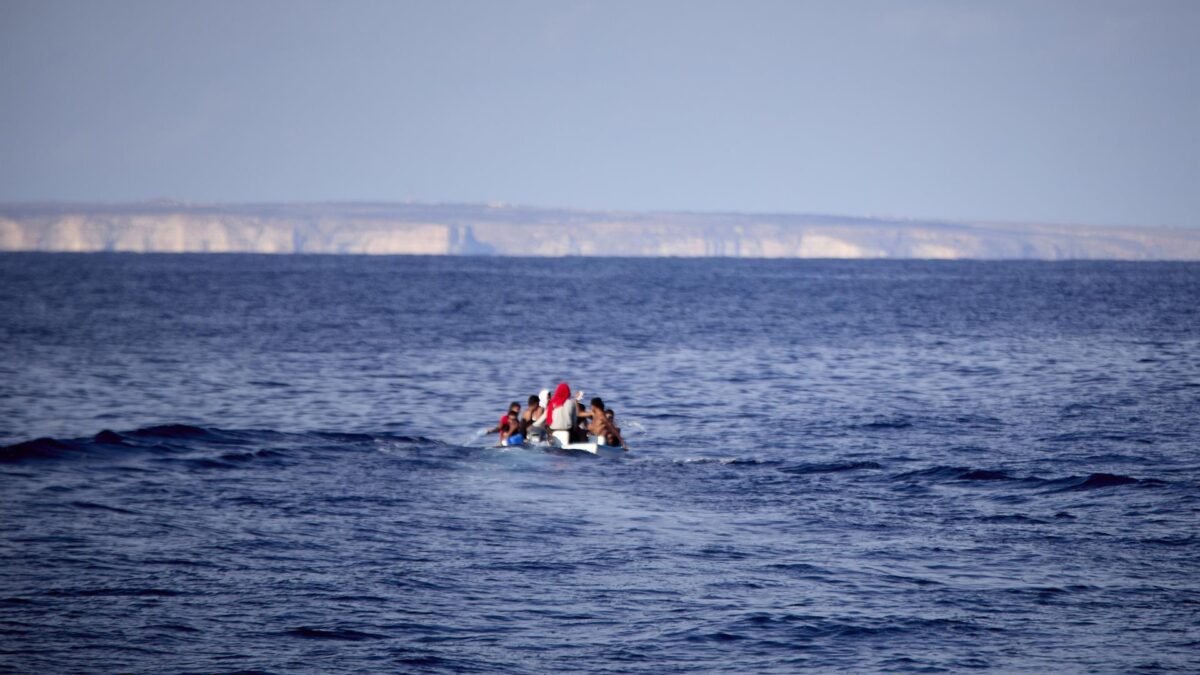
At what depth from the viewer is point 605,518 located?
2311 cm

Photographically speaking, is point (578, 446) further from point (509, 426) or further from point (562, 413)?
point (509, 426)

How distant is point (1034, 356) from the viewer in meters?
57.8

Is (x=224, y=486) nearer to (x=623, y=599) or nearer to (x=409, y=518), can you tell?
(x=409, y=518)

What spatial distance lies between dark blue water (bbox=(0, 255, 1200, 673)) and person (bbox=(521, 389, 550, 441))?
1.16m

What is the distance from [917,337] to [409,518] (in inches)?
2088

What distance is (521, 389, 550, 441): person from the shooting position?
104 feet

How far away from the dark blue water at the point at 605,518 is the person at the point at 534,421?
1.16 metres

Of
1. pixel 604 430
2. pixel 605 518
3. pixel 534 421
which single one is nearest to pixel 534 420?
pixel 534 421

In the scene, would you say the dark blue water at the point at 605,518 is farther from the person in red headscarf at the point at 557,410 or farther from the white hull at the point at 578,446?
the person in red headscarf at the point at 557,410

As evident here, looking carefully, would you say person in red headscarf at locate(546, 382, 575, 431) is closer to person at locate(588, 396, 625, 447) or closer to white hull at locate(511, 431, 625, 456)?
white hull at locate(511, 431, 625, 456)

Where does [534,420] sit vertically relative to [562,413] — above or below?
below

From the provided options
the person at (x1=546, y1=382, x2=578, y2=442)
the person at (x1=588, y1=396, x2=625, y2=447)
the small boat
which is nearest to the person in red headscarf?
the person at (x1=546, y1=382, x2=578, y2=442)

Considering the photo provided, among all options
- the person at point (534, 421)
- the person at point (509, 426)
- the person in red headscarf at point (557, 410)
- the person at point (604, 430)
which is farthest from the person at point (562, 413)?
the person at point (509, 426)

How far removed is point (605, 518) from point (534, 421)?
30.2ft
